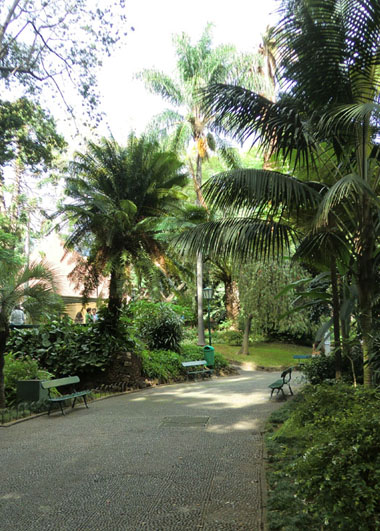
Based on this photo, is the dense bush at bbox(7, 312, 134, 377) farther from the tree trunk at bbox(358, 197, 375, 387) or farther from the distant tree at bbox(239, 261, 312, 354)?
the distant tree at bbox(239, 261, 312, 354)

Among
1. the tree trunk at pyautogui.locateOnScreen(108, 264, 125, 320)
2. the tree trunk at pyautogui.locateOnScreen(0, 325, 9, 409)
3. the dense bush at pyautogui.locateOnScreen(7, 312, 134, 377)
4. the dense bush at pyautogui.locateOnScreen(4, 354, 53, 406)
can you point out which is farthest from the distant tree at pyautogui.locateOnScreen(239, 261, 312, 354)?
the tree trunk at pyautogui.locateOnScreen(0, 325, 9, 409)

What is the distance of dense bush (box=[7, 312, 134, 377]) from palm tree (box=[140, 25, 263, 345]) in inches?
346

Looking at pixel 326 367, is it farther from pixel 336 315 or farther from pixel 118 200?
pixel 118 200

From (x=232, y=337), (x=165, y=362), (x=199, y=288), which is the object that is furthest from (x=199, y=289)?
(x=165, y=362)

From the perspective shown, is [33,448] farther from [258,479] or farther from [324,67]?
[324,67]

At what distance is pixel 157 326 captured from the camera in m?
17.6

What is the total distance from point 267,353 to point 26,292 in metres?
17.3

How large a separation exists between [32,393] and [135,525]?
22.6 feet

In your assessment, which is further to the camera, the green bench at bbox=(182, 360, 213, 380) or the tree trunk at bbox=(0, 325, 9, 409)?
the green bench at bbox=(182, 360, 213, 380)

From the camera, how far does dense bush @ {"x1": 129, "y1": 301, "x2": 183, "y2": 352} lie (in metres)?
17.5

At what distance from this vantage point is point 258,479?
16.4 ft

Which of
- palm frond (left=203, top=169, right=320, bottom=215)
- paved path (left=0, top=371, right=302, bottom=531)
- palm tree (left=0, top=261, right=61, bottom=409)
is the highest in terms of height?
palm frond (left=203, top=169, right=320, bottom=215)

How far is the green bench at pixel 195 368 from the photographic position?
15.6 m

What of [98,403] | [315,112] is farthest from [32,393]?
[315,112]
